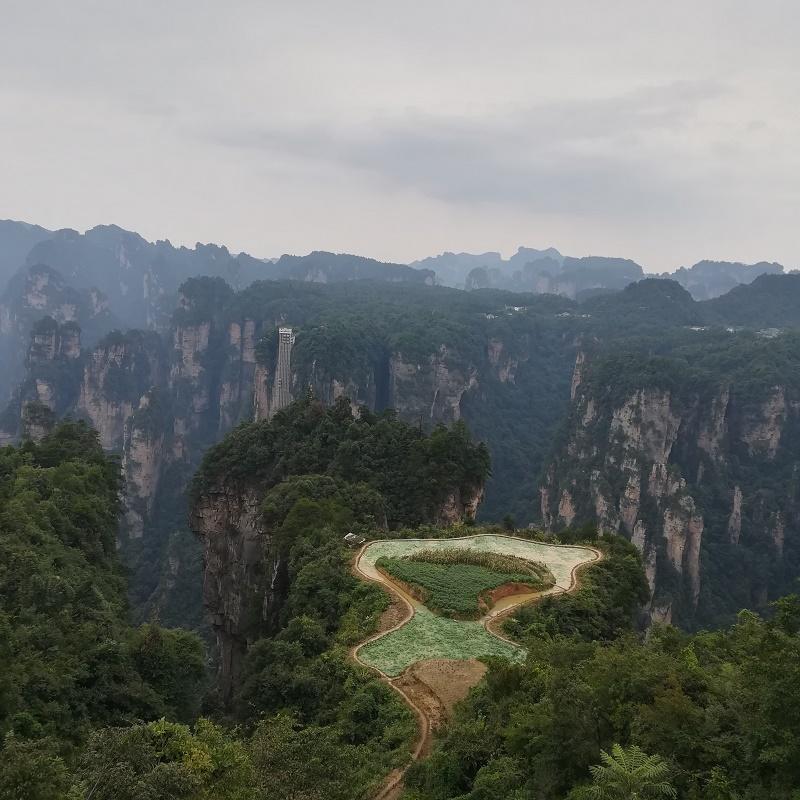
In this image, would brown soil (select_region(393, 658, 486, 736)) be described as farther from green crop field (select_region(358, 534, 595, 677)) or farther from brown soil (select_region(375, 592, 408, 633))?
brown soil (select_region(375, 592, 408, 633))

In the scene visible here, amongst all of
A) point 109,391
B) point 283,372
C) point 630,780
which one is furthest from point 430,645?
point 109,391

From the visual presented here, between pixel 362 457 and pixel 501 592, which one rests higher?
pixel 362 457

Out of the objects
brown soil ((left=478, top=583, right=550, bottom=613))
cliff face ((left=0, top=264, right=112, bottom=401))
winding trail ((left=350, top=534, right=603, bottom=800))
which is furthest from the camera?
cliff face ((left=0, top=264, right=112, bottom=401))

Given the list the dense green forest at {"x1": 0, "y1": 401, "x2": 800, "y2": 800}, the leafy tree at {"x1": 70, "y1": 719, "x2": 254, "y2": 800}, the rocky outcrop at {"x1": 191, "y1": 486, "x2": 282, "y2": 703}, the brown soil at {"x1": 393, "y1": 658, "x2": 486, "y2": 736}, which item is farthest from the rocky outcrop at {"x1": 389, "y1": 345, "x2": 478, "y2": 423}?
the leafy tree at {"x1": 70, "y1": 719, "x2": 254, "y2": 800}

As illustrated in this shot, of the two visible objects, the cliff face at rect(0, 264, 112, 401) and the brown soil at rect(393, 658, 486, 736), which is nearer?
the brown soil at rect(393, 658, 486, 736)

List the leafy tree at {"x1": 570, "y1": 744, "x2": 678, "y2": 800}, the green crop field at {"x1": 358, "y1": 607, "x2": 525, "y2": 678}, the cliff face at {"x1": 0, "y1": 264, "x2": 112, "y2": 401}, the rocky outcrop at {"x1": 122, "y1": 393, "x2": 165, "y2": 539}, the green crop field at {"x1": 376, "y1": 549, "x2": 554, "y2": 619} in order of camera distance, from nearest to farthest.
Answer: the leafy tree at {"x1": 570, "y1": 744, "x2": 678, "y2": 800} < the green crop field at {"x1": 358, "y1": 607, "x2": 525, "y2": 678} < the green crop field at {"x1": 376, "y1": 549, "x2": 554, "y2": 619} < the rocky outcrop at {"x1": 122, "y1": 393, "x2": 165, "y2": 539} < the cliff face at {"x1": 0, "y1": 264, "x2": 112, "y2": 401}

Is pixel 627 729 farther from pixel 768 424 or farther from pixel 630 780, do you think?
pixel 768 424

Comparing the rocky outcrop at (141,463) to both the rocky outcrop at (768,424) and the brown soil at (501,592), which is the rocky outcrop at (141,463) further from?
the brown soil at (501,592)

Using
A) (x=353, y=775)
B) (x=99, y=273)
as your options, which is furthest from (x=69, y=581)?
(x=99, y=273)

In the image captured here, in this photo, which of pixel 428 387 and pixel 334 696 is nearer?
pixel 334 696
